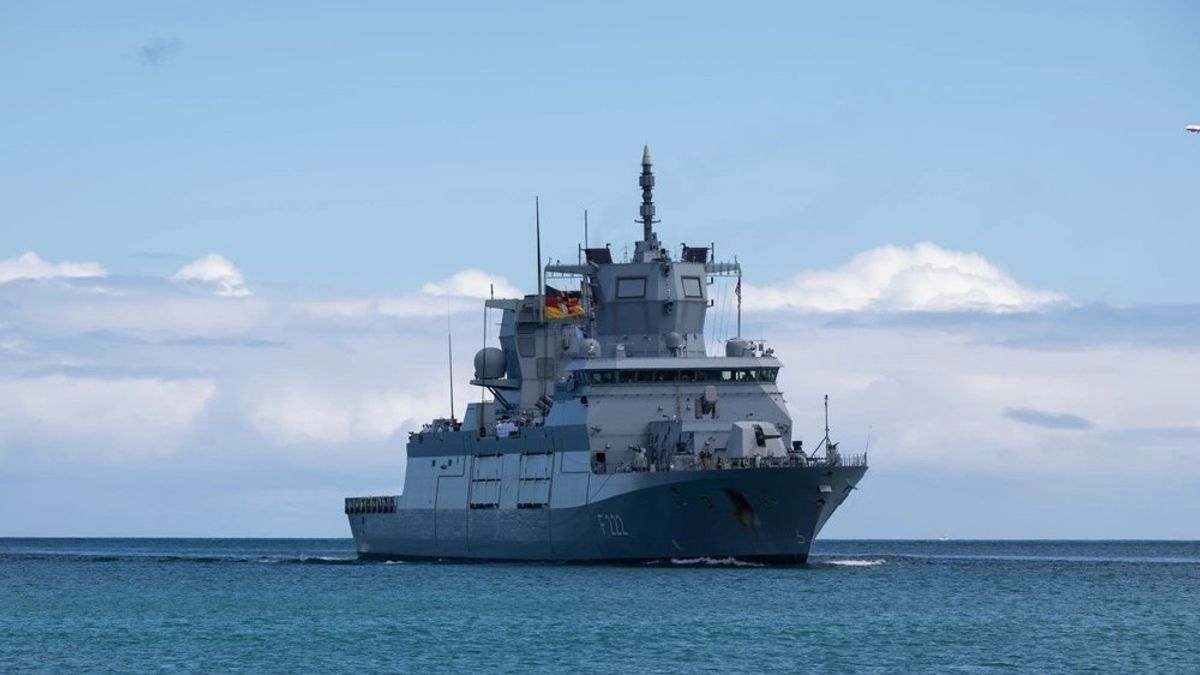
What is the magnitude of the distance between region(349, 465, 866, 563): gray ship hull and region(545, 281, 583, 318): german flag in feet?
26.5

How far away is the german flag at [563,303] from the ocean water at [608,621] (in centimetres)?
991

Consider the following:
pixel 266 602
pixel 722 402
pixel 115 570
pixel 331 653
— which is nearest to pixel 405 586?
pixel 266 602

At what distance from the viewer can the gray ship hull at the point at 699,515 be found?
64.1 metres

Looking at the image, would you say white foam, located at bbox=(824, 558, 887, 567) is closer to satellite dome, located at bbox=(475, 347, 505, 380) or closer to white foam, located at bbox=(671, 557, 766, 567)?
white foam, located at bbox=(671, 557, 766, 567)

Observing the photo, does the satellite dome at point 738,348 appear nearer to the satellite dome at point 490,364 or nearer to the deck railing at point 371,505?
the satellite dome at point 490,364

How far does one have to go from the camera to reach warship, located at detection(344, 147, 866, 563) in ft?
215

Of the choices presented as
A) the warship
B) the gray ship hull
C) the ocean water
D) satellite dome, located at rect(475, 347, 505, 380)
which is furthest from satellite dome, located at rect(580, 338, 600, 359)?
satellite dome, located at rect(475, 347, 505, 380)

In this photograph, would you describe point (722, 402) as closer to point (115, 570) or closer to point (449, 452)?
point (449, 452)

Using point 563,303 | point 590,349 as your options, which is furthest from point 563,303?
point 590,349

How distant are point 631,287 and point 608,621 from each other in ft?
79.8

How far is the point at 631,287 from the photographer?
7419 cm

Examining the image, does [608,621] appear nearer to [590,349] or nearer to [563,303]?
[590,349]

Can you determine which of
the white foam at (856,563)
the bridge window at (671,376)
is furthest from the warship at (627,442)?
the white foam at (856,563)

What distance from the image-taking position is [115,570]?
88188mm
